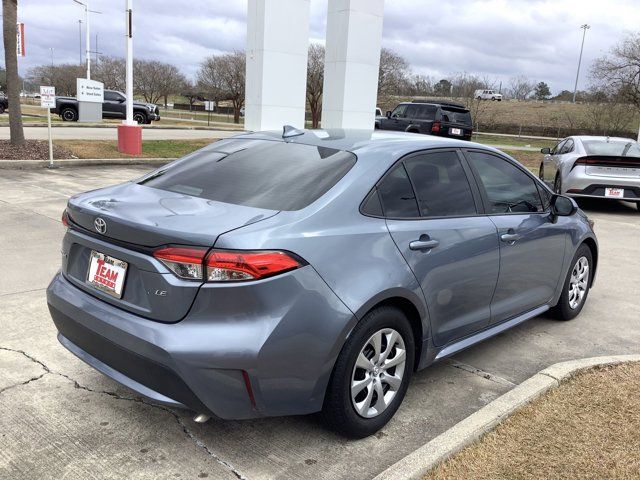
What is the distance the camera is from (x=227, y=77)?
178 feet

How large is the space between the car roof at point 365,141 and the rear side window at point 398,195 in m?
0.13

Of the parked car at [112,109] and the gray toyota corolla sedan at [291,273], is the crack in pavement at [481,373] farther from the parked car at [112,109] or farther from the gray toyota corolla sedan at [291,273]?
the parked car at [112,109]

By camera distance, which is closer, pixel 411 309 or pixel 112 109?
pixel 411 309

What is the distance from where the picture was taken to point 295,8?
13688 mm

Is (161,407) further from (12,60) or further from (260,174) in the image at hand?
(12,60)

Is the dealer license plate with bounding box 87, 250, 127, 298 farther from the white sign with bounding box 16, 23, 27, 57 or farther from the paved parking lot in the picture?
the white sign with bounding box 16, 23, 27, 57

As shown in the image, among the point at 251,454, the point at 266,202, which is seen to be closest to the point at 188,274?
the point at 266,202

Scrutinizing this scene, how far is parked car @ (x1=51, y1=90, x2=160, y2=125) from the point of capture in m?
30.9

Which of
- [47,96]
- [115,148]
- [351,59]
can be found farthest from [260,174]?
[115,148]

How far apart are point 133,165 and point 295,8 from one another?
222 inches

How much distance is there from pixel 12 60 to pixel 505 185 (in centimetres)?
1387

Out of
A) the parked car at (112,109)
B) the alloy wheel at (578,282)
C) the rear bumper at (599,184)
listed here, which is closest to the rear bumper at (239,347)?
the alloy wheel at (578,282)

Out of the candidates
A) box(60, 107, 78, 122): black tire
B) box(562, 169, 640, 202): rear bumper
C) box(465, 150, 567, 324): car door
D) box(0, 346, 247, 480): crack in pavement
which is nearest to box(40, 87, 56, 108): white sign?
box(0, 346, 247, 480): crack in pavement

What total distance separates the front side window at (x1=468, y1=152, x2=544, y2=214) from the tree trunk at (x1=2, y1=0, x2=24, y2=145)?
43.3 feet
